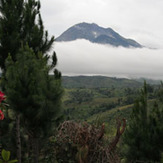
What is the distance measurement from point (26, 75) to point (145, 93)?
5.68 metres

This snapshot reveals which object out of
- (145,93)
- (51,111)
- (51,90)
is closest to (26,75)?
(51,90)

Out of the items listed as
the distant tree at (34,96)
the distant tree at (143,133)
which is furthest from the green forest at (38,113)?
the distant tree at (143,133)

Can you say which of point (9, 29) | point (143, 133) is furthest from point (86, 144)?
point (9, 29)

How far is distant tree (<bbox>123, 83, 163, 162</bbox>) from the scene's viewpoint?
802 centimetres

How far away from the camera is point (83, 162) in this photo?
4172 mm

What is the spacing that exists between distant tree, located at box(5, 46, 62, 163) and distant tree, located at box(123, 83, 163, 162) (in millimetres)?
4752

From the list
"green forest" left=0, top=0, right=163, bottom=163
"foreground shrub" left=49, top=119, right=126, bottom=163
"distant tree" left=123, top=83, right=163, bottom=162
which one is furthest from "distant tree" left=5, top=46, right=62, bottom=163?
"distant tree" left=123, top=83, right=163, bottom=162

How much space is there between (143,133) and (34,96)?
18.8 ft

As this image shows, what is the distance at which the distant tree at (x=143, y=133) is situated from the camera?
26.3 feet

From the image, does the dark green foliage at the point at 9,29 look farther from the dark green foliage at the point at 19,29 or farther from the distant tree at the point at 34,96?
the distant tree at the point at 34,96

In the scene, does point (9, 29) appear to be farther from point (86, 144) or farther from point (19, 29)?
point (86, 144)

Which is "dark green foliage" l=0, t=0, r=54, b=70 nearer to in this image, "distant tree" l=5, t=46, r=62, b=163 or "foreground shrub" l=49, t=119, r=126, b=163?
"distant tree" l=5, t=46, r=62, b=163

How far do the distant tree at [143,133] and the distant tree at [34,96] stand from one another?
475cm

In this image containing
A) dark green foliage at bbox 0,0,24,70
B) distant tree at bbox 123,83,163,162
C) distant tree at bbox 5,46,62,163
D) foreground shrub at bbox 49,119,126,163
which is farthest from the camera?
distant tree at bbox 123,83,163,162
